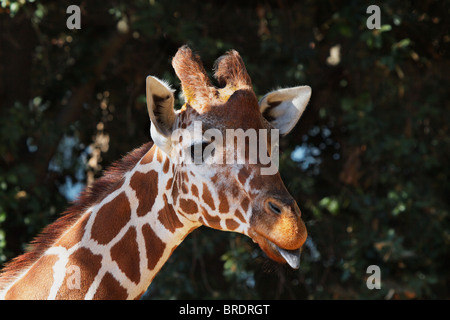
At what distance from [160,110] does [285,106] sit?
586 mm

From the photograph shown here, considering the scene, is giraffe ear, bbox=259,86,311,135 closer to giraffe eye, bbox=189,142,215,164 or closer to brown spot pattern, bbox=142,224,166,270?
giraffe eye, bbox=189,142,215,164

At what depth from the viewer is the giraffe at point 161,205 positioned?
2.49 m

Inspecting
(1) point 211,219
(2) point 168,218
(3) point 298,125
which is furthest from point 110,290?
(3) point 298,125

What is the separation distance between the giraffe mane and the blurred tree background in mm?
2402

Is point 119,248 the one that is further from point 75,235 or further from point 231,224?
point 231,224

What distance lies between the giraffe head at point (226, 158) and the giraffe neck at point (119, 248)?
91 mm

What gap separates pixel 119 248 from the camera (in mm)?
2646

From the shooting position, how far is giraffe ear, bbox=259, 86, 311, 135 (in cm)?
283

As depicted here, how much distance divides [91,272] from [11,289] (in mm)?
387

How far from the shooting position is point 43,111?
618 centimetres

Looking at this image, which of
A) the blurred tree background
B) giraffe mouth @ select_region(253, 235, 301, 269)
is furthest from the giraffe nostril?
the blurred tree background

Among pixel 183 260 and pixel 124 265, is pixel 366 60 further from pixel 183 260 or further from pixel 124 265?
pixel 124 265

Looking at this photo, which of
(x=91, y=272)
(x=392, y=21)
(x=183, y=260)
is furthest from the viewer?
(x=183, y=260)
